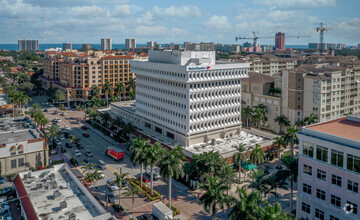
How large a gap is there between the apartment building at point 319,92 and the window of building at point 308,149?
5743 centimetres

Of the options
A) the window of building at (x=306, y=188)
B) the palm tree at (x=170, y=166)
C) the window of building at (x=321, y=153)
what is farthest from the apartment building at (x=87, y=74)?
the window of building at (x=321, y=153)

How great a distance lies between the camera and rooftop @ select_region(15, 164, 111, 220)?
4849 centimetres

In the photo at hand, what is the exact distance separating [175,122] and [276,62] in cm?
11546

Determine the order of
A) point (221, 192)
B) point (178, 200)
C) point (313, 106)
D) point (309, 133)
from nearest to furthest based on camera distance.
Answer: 1. point (221, 192)
2. point (309, 133)
3. point (178, 200)
4. point (313, 106)

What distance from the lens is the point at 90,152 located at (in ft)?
311

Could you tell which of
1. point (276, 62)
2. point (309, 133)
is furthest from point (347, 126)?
point (276, 62)

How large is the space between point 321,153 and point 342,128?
7201mm

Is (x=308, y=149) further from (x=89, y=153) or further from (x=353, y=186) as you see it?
(x=89, y=153)

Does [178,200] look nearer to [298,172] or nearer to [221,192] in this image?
[221,192]

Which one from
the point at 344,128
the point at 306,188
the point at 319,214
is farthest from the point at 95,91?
the point at 319,214

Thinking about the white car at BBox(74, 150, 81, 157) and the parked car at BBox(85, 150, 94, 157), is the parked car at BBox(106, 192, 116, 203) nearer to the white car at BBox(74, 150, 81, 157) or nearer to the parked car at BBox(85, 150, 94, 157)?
the parked car at BBox(85, 150, 94, 157)

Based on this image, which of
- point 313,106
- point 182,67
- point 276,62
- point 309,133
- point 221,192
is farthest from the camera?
point 276,62

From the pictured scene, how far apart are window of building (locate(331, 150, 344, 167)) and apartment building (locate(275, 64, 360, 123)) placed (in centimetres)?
6048

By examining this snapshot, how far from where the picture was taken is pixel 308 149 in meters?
54.1
